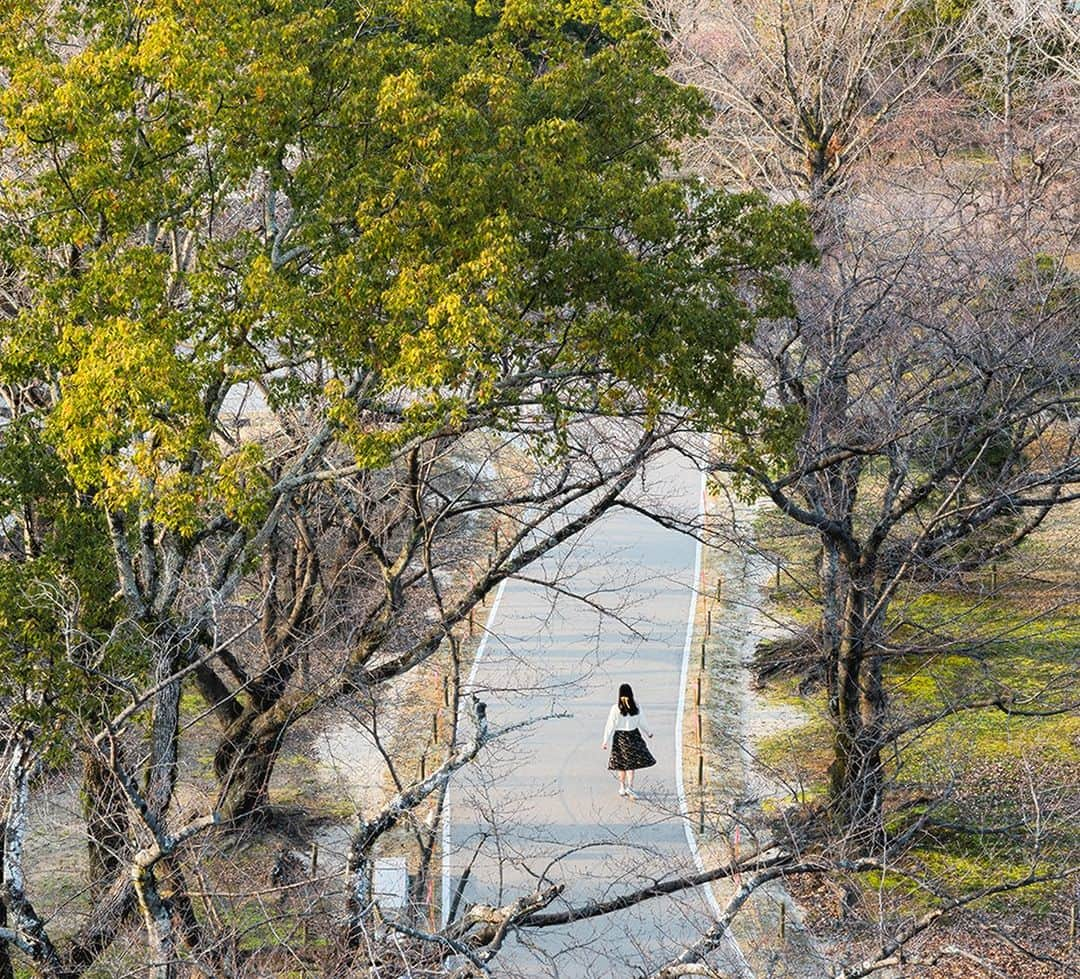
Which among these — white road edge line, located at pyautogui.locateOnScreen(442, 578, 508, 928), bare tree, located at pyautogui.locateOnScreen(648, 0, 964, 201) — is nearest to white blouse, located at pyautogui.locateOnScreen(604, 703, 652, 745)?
white road edge line, located at pyautogui.locateOnScreen(442, 578, 508, 928)

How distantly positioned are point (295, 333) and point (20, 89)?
2814mm

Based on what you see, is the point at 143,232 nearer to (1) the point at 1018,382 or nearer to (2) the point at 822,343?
(2) the point at 822,343

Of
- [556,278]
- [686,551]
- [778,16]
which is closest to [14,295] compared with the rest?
[556,278]

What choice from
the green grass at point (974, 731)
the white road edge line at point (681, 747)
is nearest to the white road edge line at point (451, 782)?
the white road edge line at point (681, 747)

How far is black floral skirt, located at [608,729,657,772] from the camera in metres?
16.5

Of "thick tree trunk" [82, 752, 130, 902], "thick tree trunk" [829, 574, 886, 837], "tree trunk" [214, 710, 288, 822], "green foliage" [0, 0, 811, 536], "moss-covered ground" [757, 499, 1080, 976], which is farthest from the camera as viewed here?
"tree trunk" [214, 710, 288, 822]

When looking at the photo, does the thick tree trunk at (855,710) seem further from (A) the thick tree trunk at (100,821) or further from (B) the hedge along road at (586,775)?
(A) the thick tree trunk at (100,821)

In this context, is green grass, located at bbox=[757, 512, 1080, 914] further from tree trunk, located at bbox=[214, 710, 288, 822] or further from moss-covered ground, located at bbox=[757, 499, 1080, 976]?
tree trunk, located at bbox=[214, 710, 288, 822]

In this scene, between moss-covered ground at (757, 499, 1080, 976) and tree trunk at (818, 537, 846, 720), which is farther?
tree trunk at (818, 537, 846, 720)

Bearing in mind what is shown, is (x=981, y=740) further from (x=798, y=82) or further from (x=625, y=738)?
(x=798, y=82)

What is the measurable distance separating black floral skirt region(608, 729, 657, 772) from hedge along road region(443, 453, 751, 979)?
1.41 feet

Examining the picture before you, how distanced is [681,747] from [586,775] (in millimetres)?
1554

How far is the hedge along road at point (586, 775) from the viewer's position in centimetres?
1353

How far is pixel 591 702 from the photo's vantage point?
19.3 metres
